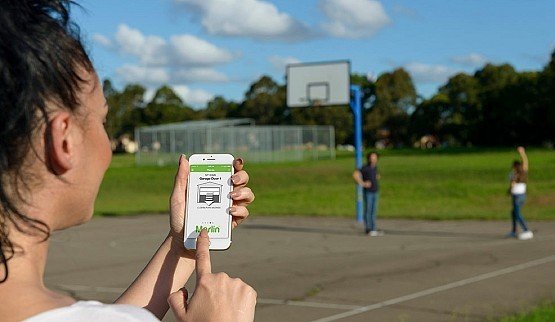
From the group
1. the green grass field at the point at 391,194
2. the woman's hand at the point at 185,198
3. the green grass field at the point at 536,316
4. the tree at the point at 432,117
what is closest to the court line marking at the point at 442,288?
the green grass field at the point at 536,316

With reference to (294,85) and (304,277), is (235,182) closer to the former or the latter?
(304,277)

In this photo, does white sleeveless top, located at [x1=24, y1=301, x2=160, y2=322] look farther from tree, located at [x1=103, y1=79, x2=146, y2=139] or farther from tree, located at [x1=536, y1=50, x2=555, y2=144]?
tree, located at [x1=103, y1=79, x2=146, y2=139]

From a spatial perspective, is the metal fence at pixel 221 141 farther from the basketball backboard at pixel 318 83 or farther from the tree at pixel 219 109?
the tree at pixel 219 109

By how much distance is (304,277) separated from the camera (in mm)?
12648

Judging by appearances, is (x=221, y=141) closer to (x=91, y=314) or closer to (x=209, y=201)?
(x=209, y=201)

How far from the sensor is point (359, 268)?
13555mm

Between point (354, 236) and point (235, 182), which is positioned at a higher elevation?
point (235, 182)

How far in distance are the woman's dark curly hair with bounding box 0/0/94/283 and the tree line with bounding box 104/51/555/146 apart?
8921cm

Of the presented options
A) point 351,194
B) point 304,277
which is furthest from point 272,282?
point 351,194

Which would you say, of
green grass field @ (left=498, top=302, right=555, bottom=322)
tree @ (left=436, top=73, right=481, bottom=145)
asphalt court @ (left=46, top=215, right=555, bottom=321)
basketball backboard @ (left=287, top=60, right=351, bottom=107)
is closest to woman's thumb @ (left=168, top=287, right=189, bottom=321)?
green grass field @ (left=498, top=302, right=555, bottom=322)

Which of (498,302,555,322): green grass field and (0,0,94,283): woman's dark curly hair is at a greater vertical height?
(0,0,94,283): woman's dark curly hair

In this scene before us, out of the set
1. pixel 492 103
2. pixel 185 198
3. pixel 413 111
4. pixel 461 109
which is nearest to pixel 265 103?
pixel 413 111

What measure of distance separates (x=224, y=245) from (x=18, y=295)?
2.78ft

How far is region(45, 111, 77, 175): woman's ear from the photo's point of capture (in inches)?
52.6
